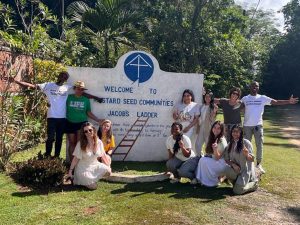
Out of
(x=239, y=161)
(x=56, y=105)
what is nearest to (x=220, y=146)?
(x=239, y=161)

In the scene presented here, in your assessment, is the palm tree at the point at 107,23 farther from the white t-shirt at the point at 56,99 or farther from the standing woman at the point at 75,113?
the white t-shirt at the point at 56,99

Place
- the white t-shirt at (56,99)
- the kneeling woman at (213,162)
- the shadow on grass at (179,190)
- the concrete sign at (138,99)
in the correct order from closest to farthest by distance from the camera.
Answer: the shadow on grass at (179,190) → the kneeling woman at (213,162) → the white t-shirt at (56,99) → the concrete sign at (138,99)

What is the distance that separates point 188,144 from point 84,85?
2415 mm

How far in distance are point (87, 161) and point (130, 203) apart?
1.06m

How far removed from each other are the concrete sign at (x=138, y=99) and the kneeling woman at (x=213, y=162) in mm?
1992

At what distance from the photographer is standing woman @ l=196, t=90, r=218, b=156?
8.15 metres

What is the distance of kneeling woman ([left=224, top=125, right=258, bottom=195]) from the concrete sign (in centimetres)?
229

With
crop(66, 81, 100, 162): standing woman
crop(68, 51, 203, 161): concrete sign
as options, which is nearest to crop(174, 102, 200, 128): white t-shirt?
crop(68, 51, 203, 161): concrete sign

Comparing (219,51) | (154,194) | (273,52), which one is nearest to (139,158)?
(154,194)

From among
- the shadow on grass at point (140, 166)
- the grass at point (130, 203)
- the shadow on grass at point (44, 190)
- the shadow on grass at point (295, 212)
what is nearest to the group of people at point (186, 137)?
the shadow on grass at point (44, 190)

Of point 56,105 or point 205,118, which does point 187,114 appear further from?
point 56,105

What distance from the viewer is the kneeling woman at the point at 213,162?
6.61 meters

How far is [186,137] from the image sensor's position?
6949 mm

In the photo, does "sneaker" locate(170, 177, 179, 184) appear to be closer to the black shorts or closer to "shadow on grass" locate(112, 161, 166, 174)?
"shadow on grass" locate(112, 161, 166, 174)
